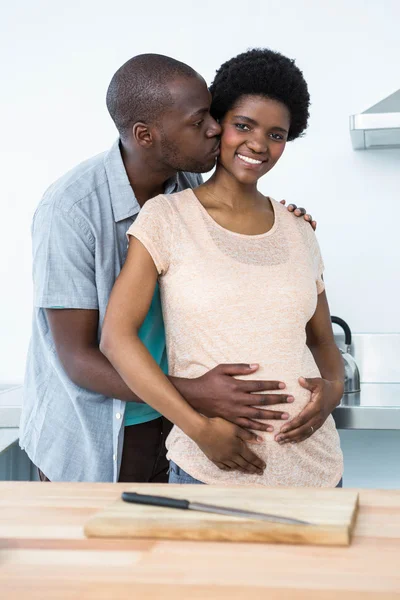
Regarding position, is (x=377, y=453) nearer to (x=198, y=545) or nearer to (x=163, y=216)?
(x=163, y=216)

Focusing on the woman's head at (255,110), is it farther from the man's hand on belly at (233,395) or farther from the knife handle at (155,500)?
the knife handle at (155,500)

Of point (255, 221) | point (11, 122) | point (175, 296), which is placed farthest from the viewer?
point (11, 122)

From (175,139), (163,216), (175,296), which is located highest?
(175,139)

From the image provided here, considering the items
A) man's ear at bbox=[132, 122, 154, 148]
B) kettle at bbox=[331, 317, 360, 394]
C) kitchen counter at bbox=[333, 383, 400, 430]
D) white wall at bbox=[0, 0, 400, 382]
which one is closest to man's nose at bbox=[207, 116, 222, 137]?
man's ear at bbox=[132, 122, 154, 148]

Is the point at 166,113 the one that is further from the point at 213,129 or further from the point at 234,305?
the point at 234,305

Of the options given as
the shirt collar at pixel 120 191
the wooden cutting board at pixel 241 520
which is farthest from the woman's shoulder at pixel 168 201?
the wooden cutting board at pixel 241 520

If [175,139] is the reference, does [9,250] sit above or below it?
below

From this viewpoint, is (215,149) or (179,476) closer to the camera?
(179,476)

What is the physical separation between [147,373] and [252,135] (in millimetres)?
403

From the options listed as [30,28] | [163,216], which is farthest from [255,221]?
[30,28]

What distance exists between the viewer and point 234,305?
3.67ft

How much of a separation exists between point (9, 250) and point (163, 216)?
4.60ft

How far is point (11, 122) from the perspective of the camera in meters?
2.46

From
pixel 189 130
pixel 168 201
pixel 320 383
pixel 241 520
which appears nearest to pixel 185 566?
pixel 241 520
